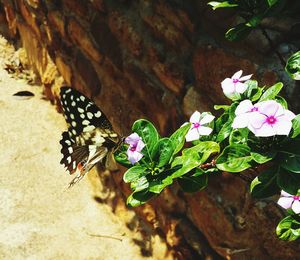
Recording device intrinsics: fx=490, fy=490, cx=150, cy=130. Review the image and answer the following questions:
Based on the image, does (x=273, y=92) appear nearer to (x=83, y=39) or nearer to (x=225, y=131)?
(x=225, y=131)

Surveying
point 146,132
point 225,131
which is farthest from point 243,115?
point 146,132

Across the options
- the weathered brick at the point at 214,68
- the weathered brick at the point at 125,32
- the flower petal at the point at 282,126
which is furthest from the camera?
the weathered brick at the point at 125,32

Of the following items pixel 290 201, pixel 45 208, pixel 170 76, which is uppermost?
pixel 290 201

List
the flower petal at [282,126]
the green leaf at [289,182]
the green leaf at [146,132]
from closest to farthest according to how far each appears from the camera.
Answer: the flower petal at [282,126] < the green leaf at [289,182] < the green leaf at [146,132]

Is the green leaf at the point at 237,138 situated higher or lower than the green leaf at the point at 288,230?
higher

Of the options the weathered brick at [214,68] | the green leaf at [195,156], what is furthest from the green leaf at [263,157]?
the weathered brick at [214,68]

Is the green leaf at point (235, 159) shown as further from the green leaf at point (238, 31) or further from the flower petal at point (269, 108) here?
the green leaf at point (238, 31)

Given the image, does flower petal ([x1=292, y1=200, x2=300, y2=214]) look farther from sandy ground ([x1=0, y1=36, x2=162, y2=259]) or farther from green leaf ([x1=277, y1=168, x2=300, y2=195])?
sandy ground ([x1=0, y1=36, x2=162, y2=259])

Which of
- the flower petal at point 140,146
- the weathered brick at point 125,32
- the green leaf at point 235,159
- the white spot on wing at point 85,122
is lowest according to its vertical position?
the white spot on wing at point 85,122
